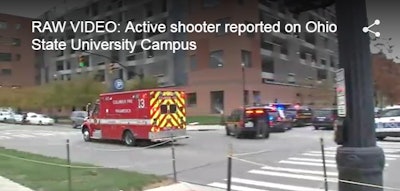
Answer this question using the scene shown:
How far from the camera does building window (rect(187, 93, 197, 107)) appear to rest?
200ft

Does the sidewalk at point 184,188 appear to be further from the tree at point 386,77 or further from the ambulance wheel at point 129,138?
the tree at point 386,77

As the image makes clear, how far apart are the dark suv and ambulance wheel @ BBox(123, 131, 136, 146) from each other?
611cm

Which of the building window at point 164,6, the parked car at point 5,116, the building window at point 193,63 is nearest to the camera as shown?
the building window at point 193,63

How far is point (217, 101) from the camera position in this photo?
58656 mm

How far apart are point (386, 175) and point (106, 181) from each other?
6236 mm

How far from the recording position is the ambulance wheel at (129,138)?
21812 millimetres

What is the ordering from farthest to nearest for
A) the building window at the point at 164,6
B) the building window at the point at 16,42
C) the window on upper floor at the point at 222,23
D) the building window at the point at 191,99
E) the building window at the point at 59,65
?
the building window at the point at 16,42 < the building window at the point at 59,65 < the building window at the point at 164,6 < the building window at the point at 191,99 < the window on upper floor at the point at 222,23

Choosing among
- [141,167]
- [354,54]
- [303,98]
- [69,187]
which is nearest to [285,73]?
[303,98]

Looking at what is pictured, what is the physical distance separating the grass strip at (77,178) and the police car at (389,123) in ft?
45.1

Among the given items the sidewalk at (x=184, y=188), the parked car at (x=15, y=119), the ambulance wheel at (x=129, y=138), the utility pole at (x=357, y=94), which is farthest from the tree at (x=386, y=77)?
the utility pole at (x=357, y=94)

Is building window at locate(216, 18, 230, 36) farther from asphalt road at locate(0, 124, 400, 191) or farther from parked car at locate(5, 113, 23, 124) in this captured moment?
asphalt road at locate(0, 124, 400, 191)

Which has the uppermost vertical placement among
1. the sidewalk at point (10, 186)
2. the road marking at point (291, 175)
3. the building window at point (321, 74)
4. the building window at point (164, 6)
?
the building window at point (164, 6)

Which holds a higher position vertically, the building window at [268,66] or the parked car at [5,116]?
the building window at [268,66]

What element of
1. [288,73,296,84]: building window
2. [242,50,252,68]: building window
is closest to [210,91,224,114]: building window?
[242,50,252,68]: building window
